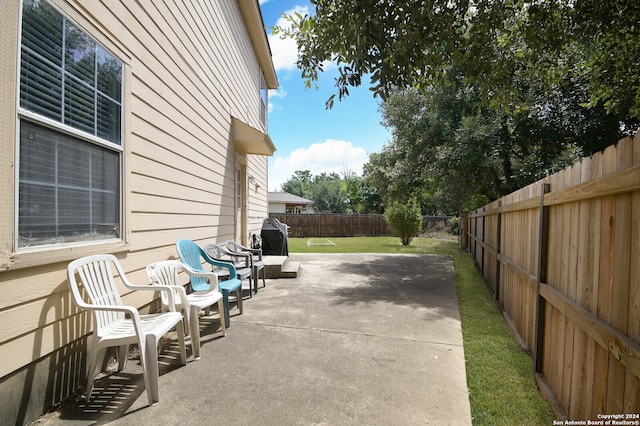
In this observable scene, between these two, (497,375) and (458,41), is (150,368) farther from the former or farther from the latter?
(458,41)

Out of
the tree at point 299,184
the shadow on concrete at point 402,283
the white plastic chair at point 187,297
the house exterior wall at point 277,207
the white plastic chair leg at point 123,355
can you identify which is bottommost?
the shadow on concrete at point 402,283

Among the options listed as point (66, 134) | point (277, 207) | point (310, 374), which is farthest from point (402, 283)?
point (277, 207)

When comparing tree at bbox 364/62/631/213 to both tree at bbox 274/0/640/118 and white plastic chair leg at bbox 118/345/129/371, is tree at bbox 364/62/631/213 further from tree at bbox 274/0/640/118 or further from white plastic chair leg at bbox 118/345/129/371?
white plastic chair leg at bbox 118/345/129/371

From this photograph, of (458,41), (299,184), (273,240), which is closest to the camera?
(458,41)

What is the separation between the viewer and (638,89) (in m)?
3.90

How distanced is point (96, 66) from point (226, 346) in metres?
2.66

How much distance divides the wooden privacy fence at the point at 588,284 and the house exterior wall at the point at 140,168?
2937 millimetres

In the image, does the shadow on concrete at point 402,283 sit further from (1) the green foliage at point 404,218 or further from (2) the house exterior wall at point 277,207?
(2) the house exterior wall at point 277,207

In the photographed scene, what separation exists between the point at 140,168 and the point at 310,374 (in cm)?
245

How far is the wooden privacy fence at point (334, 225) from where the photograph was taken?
21.0m

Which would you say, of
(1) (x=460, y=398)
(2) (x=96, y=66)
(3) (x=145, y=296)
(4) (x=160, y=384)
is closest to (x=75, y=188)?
(2) (x=96, y=66)

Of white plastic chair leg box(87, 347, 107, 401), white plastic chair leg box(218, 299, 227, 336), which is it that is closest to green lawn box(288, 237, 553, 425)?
white plastic chair leg box(218, 299, 227, 336)

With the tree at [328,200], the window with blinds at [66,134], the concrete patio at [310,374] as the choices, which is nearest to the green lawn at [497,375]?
the concrete patio at [310,374]

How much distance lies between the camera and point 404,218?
45.2ft
